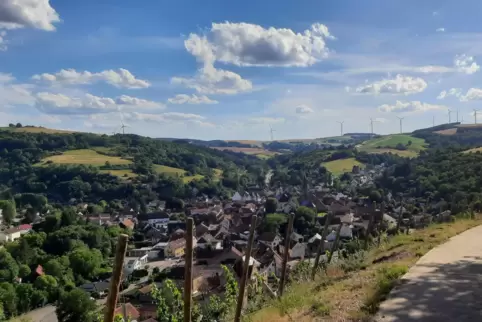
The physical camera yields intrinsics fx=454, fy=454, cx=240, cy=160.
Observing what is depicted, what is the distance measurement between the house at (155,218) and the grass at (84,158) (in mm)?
44362

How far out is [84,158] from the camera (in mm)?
129125

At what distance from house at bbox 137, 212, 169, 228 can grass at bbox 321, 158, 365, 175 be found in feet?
189

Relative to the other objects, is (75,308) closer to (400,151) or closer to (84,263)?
(84,263)

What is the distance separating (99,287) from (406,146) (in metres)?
136

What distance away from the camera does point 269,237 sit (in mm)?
51875

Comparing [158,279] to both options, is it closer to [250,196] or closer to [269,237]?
[269,237]

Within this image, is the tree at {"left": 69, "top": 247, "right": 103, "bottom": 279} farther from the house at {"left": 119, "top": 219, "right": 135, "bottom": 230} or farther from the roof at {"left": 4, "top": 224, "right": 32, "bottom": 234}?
the house at {"left": 119, "top": 219, "right": 135, "bottom": 230}

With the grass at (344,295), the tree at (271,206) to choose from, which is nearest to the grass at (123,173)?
the tree at (271,206)

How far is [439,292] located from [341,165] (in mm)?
126173

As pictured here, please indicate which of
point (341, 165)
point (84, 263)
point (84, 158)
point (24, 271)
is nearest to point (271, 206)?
point (84, 263)

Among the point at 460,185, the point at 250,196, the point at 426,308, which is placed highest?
the point at 426,308

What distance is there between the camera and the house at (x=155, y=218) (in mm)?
78562

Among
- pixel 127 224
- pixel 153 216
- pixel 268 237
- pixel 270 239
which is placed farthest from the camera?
pixel 153 216

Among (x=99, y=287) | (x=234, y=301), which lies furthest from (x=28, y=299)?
(x=234, y=301)
